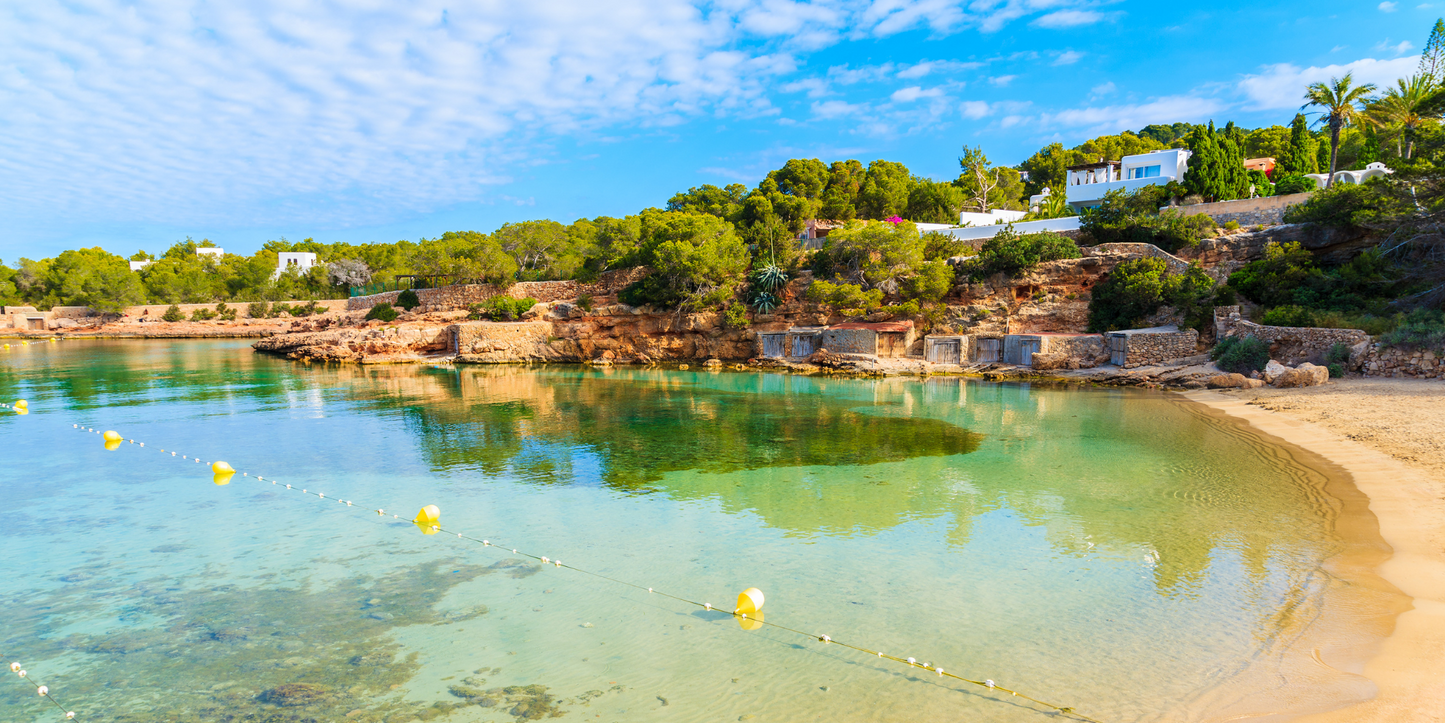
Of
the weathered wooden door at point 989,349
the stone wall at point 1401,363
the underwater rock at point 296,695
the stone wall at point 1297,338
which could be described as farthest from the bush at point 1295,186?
the underwater rock at point 296,695

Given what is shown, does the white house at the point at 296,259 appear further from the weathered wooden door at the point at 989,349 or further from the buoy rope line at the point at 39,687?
the buoy rope line at the point at 39,687

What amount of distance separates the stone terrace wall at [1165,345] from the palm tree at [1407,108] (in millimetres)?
10719

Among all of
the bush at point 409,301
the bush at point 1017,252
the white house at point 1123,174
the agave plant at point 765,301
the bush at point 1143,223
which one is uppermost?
the white house at point 1123,174

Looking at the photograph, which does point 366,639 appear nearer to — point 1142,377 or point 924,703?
point 924,703

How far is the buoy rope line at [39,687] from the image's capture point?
505cm

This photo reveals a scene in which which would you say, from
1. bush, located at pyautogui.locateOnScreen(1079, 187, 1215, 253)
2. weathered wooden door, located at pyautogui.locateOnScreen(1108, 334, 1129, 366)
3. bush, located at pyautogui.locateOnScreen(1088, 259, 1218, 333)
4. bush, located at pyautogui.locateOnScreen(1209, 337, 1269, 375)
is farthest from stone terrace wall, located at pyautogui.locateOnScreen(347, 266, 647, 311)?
bush, located at pyautogui.locateOnScreen(1209, 337, 1269, 375)

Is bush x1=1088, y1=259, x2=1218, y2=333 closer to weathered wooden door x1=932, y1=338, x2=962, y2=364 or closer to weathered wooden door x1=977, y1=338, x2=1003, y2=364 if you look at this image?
weathered wooden door x1=977, y1=338, x2=1003, y2=364

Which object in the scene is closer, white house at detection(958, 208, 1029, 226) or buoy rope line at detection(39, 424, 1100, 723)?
buoy rope line at detection(39, 424, 1100, 723)

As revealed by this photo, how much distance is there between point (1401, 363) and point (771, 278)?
24.7 meters

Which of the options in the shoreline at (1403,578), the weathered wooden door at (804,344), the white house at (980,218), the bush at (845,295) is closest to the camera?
the shoreline at (1403,578)

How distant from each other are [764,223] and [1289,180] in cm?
2891

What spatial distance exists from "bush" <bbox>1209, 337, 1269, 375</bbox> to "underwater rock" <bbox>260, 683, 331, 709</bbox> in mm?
26733

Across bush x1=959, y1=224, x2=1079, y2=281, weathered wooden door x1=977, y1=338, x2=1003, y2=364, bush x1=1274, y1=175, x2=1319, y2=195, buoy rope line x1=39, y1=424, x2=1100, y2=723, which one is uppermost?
bush x1=1274, y1=175, x2=1319, y2=195

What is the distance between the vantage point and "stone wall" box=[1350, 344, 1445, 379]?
59.5 feet
